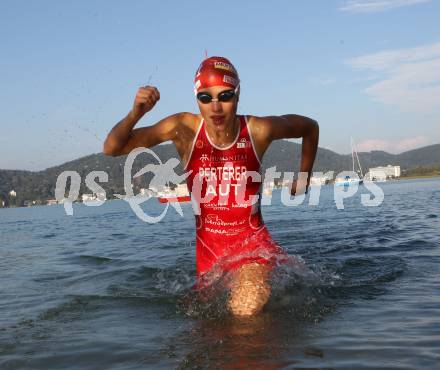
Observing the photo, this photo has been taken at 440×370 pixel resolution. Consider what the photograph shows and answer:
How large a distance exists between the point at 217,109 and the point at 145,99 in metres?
1.01

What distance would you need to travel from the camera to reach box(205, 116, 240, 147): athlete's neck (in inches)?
216

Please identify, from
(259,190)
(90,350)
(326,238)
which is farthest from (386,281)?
(326,238)

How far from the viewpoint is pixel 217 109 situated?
5.20 metres

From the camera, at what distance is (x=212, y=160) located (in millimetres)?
5637

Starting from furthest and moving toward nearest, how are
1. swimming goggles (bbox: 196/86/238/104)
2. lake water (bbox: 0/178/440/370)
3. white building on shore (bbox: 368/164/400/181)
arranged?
white building on shore (bbox: 368/164/400/181) < swimming goggles (bbox: 196/86/238/104) < lake water (bbox: 0/178/440/370)

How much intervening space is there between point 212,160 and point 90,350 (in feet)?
7.54

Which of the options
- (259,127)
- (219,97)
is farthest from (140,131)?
(259,127)

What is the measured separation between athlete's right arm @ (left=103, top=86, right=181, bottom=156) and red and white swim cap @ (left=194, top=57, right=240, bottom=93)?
517mm

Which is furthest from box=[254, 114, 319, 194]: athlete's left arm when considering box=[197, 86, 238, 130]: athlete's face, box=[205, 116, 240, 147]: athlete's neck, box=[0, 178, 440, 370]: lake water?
box=[0, 178, 440, 370]: lake water

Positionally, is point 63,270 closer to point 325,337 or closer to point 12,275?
point 12,275

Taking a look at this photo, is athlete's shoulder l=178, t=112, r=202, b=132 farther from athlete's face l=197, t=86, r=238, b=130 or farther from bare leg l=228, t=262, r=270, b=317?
bare leg l=228, t=262, r=270, b=317

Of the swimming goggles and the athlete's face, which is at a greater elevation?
the swimming goggles

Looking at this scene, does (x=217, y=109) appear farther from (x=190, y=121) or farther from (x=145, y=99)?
(x=145, y=99)

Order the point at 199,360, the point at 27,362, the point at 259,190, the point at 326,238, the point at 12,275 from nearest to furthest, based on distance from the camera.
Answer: the point at 199,360
the point at 27,362
the point at 259,190
the point at 12,275
the point at 326,238
